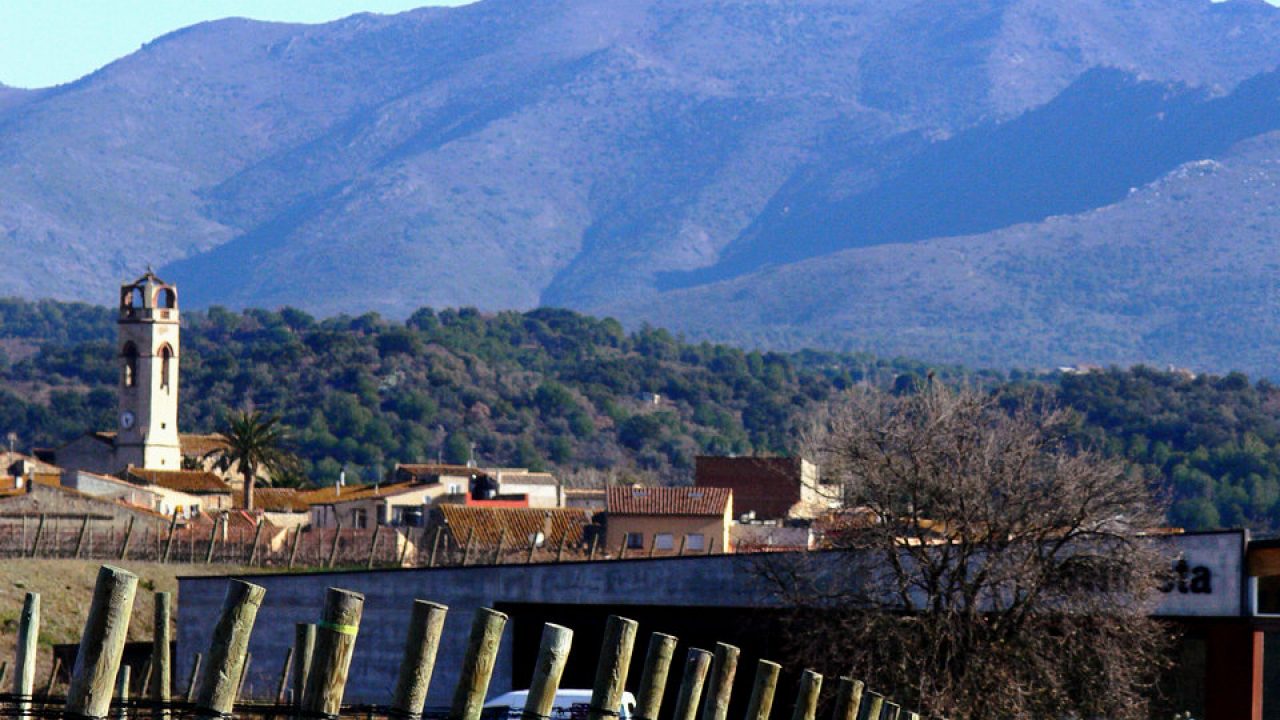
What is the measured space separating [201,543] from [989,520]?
115 ft

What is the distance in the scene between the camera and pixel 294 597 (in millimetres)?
45000

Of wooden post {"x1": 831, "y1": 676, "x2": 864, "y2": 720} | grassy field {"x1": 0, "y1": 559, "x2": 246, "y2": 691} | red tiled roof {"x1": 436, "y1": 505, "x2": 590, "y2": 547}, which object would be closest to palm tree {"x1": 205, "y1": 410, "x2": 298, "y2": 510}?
red tiled roof {"x1": 436, "y1": 505, "x2": 590, "y2": 547}

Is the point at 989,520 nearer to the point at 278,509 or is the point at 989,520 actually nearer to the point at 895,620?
the point at 895,620

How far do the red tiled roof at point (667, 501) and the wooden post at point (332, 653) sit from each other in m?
68.9

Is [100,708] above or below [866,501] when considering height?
below

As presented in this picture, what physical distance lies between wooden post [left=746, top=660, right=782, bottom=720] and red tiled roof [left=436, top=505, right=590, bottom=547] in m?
59.1

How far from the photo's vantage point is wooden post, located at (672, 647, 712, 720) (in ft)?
42.1

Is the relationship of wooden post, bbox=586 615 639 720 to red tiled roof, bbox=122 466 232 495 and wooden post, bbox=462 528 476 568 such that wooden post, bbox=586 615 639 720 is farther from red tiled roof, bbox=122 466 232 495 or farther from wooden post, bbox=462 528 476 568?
red tiled roof, bbox=122 466 232 495

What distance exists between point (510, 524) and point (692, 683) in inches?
2507

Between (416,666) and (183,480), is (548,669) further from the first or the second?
(183,480)

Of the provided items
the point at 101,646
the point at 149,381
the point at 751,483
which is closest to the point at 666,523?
the point at 751,483

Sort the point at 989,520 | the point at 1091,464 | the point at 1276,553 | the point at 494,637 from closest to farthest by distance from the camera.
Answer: the point at 494,637 → the point at 1276,553 → the point at 989,520 → the point at 1091,464

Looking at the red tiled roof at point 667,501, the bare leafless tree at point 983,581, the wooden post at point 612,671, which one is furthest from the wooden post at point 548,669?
the red tiled roof at point 667,501

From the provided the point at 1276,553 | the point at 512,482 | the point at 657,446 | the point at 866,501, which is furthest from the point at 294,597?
the point at 657,446
